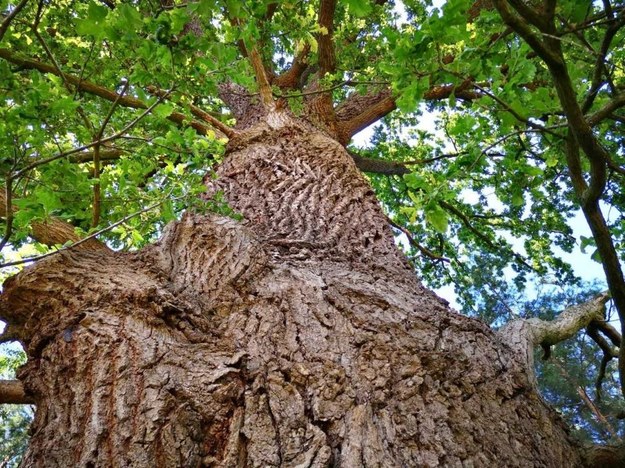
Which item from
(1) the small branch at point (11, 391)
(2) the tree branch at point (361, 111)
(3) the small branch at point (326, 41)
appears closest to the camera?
(1) the small branch at point (11, 391)

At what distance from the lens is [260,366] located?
1487 millimetres

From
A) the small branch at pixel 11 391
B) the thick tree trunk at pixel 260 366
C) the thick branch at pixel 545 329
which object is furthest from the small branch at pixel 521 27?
the small branch at pixel 11 391

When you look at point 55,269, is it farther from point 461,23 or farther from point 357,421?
point 461,23

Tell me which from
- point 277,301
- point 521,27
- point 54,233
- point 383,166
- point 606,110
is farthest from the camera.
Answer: point 383,166

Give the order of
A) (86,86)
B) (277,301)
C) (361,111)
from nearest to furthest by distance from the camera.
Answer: (277,301) → (86,86) → (361,111)

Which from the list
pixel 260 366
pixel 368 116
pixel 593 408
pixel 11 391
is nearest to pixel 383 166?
pixel 368 116

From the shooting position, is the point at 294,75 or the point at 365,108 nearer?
the point at 294,75

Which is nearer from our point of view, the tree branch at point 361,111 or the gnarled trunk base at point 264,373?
the gnarled trunk base at point 264,373

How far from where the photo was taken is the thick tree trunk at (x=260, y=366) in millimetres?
1271

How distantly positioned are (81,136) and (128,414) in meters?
2.45

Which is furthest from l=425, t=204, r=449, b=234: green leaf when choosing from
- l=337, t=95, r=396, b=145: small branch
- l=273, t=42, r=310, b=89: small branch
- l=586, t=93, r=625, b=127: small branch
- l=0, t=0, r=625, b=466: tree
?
l=273, t=42, r=310, b=89: small branch

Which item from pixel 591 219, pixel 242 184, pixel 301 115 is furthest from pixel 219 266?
pixel 301 115

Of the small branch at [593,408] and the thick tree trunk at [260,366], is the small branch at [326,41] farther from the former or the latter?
the small branch at [593,408]

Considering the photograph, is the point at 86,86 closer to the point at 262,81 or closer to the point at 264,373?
the point at 262,81
